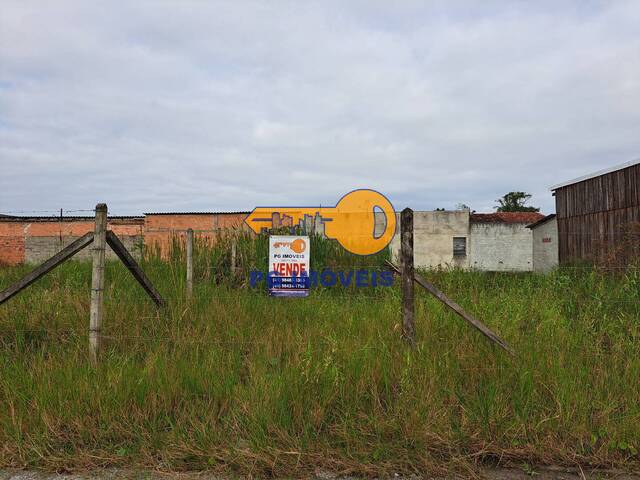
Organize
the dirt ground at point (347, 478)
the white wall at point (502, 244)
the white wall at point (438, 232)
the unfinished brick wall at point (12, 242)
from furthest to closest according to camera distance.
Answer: the white wall at point (502, 244), the white wall at point (438, 232), the unfinished brick wall at point (12, 242), the dirt ground at point (347, 478)

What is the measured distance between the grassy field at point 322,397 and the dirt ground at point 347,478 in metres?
0.07

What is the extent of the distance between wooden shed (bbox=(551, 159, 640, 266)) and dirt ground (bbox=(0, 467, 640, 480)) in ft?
39.2

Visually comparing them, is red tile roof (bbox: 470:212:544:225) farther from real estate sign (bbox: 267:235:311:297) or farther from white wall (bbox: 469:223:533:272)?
real estate sign (bbox: 267:235:311:297)

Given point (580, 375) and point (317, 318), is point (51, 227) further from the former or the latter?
point (580, 375)

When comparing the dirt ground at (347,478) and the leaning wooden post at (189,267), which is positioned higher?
the leaning wooden post at (189,267)

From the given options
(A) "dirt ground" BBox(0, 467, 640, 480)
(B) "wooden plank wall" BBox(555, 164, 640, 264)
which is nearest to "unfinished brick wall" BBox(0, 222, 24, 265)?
(A) "dirt ground" BBox(0, 467, 640, 480)

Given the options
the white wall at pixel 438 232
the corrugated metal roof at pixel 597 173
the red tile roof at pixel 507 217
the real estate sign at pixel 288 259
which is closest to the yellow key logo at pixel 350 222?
the real estate sign at pixel 288 259

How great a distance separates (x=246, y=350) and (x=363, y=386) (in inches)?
61.2

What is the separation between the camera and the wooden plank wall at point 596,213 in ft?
52.3

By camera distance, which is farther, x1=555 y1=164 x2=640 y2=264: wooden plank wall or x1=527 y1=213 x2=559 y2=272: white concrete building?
x1=527 y1=213 x2=559 y2=272: white concrete building

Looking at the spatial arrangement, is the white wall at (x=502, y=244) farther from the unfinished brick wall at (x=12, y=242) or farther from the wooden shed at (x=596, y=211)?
the unfinished brick wall at (x=12, y=242)

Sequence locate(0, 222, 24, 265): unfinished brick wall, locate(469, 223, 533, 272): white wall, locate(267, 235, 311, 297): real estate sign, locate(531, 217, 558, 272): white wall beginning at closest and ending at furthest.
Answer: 1. locate(267, 235, 311, 297): real estate sign
2. locate(531, 217, 558, 272): white wall
3. locate(0, 222, 24, 265): unfinished brick wall
4. locate(469, 223, 533, 272): white wall

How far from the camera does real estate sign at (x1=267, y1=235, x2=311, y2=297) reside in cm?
727

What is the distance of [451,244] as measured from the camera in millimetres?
31641
